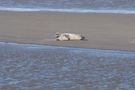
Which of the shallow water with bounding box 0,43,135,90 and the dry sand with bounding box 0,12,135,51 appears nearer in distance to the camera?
Answer: the shallow water with bounding box 0,43,135,90

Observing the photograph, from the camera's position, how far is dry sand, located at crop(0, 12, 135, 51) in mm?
15446

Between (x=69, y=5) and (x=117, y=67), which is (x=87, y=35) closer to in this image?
(x=117, y=67)

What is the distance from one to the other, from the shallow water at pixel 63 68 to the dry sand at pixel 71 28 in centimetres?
80

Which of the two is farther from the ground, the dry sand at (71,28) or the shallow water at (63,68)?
the shallow water at (63,68)

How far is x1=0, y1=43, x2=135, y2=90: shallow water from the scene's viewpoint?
10.4 metres

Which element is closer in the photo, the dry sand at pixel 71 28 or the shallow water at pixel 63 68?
the shallow water at pixel 63 68

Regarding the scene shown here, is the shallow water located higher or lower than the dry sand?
higher

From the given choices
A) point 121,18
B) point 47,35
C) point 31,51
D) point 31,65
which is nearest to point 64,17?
point 121,18

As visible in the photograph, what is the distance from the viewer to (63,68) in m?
12.1

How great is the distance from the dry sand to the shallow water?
0.80m

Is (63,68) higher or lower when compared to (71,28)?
higher

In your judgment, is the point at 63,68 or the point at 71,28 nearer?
the point at 63,68

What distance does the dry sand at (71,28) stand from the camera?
15.4m

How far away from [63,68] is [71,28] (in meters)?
5.74
